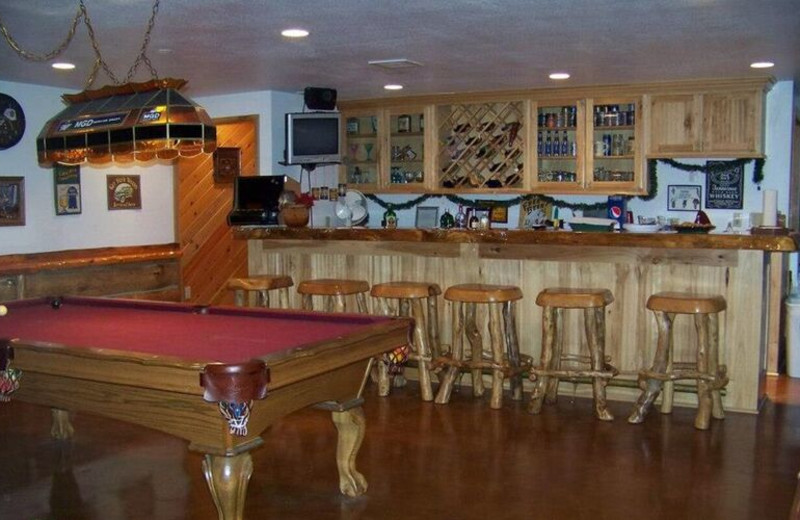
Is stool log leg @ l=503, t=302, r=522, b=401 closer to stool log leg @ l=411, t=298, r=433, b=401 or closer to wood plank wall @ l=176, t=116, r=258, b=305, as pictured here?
stool log leg @ l=411, t=298, r=433, b=401

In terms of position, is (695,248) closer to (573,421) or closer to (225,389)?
(573,421)

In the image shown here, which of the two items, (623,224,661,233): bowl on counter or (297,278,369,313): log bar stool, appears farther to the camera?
(623,224,661,233): bowl on counter

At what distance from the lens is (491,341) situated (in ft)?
18.4

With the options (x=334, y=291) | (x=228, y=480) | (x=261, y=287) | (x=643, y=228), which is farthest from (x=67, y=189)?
(x=228, y=480)

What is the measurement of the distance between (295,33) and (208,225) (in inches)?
161

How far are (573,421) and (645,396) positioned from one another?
46cm

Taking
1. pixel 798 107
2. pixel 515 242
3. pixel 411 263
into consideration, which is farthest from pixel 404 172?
pixel 798 107

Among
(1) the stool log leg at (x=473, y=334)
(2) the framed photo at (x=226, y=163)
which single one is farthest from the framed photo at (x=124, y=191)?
(1) the stool log leg at (x=473, y=334)

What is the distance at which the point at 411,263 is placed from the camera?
Result: 6293mm

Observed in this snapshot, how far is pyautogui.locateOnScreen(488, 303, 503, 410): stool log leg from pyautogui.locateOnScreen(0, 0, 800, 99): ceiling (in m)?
1.70

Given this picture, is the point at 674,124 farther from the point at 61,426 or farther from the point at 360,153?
the point at 61,426

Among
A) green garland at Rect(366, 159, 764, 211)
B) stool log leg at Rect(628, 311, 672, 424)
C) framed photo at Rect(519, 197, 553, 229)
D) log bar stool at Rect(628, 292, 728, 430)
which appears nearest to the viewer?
log bar stool at Rect(628, 292, 728, 430)

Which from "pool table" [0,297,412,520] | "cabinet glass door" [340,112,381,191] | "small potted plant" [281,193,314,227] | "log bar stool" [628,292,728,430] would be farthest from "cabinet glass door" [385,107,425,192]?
"pool table" [0,297,412,520]

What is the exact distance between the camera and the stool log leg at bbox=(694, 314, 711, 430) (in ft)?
16.6
